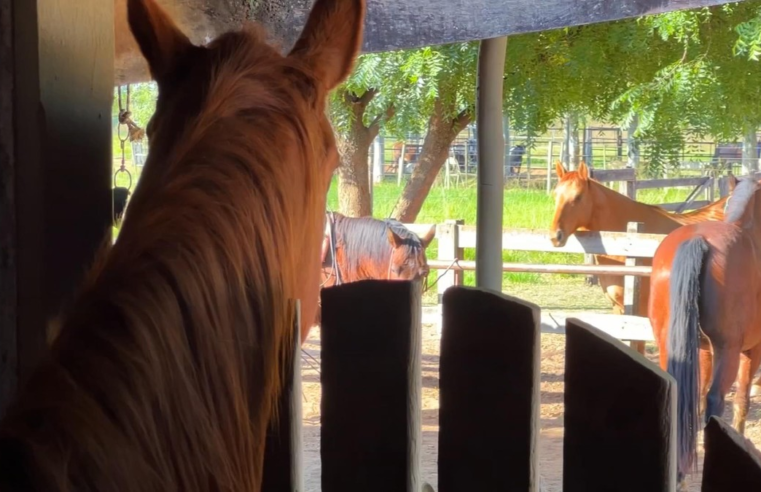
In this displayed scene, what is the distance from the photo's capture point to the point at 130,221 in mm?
610

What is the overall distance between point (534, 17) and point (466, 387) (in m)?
0.62

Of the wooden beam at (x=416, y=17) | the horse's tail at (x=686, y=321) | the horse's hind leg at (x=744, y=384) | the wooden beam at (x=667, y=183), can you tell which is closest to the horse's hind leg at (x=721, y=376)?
the horse's tail at (x=686, y=321)

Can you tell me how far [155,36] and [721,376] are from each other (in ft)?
13.1

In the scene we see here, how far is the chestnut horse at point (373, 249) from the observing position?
5203 millimetres

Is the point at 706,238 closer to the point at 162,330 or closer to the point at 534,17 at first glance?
the point at 534,17

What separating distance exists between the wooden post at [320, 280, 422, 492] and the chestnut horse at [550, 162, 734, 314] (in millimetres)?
5068

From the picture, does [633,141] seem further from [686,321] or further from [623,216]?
[623,216]

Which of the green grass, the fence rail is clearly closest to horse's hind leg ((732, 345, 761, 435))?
the fence rail

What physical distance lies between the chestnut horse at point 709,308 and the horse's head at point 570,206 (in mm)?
1148

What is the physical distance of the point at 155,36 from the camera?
2.80 ft

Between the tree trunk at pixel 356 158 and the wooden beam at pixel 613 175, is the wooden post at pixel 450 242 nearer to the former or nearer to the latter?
the tree trunk at pixel 356 158

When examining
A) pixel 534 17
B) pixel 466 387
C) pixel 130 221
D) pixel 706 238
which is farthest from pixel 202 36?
pixel 706 238

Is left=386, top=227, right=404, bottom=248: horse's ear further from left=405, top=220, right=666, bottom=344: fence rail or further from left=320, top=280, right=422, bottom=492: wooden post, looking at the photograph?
left=320, top=280, right=422, bottom=492: wooden post

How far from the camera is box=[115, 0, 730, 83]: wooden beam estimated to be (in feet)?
3.54
